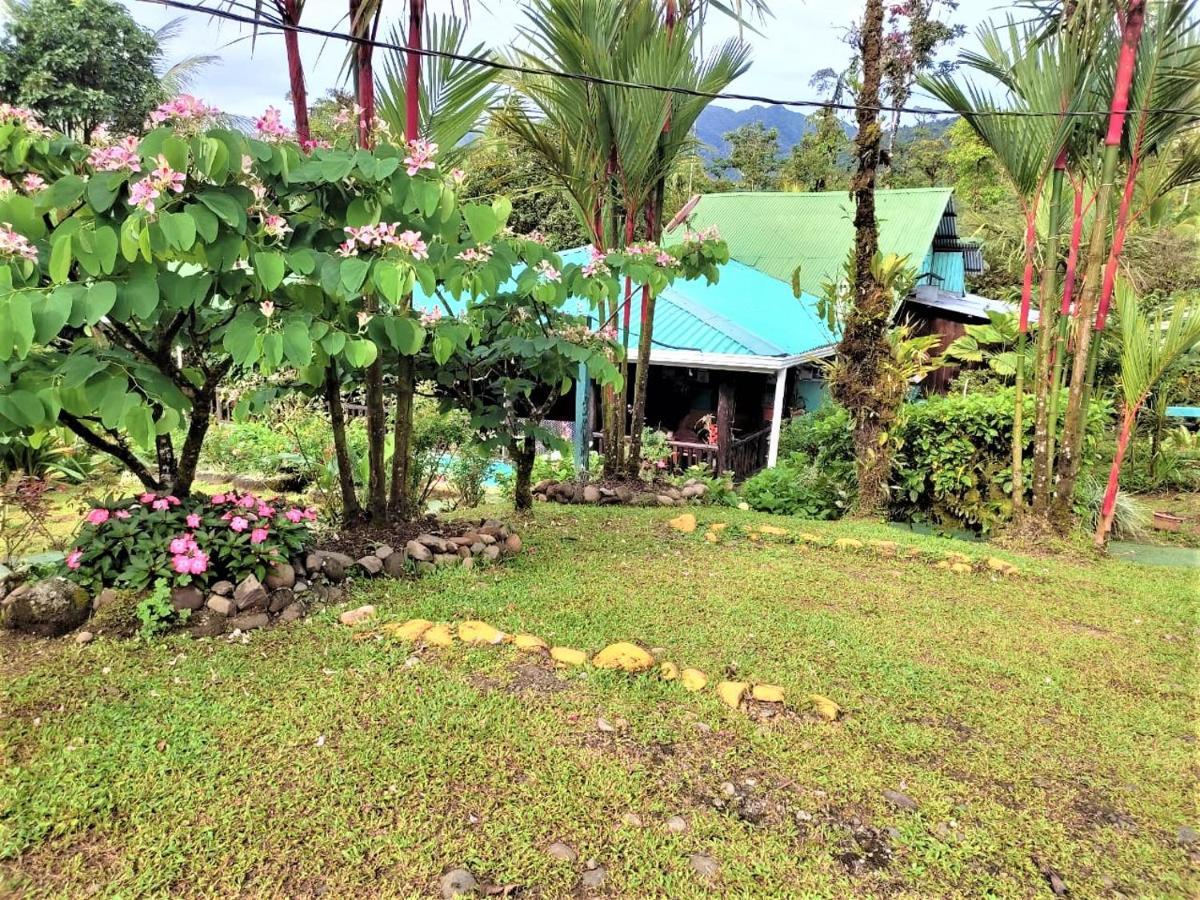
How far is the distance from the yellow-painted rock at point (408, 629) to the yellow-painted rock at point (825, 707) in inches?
63.9

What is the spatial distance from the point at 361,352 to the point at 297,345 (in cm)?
22

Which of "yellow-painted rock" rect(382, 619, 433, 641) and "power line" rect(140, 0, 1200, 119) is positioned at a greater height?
"power line" rect(140, 0, 1200, 119)

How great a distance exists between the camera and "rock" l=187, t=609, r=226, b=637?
292cm

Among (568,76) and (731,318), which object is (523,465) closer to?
(568,76)

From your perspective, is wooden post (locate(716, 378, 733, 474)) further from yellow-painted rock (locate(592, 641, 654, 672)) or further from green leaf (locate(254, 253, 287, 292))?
green leaf (locate(254, 253, 287, 292))

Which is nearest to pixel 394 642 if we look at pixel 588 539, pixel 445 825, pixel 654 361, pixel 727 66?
pixel 445 825

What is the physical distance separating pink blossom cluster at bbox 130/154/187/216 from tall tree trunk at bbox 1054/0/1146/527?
17.6 ft

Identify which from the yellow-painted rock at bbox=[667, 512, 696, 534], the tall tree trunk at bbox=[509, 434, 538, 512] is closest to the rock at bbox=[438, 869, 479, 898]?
the tall tree trunk at bbox=[509, 434, 538, 512]

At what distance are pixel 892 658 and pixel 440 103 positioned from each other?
12.8ft

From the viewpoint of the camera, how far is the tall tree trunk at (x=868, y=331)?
17.5 feet

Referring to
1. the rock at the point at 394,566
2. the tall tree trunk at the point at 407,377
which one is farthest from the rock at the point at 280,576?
the tall tree trunk at the point at 407,377

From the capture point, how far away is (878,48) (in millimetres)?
5297

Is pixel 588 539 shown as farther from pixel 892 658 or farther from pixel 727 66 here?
pixel 727 66

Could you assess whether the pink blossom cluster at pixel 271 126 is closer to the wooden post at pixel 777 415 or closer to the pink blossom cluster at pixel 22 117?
the pink blossom cluster at pixel 22 117
